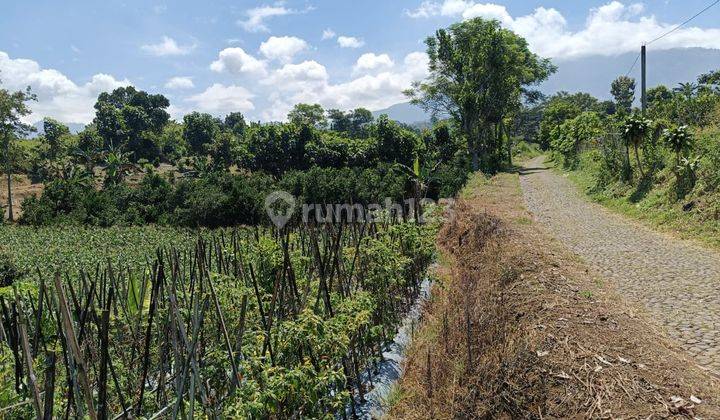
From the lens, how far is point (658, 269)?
674cm

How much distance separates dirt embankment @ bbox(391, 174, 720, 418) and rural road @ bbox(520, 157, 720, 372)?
26cm

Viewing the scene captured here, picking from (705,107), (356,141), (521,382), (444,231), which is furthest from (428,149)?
(521,382)

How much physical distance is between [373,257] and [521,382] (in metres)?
2.17

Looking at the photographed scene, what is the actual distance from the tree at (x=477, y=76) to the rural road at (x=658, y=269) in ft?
55.6

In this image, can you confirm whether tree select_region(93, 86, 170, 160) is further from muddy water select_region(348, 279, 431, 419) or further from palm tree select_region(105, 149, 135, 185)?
muddy water select_region(348, 279, 431, 419)

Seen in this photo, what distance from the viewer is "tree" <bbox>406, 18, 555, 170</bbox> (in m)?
28.4

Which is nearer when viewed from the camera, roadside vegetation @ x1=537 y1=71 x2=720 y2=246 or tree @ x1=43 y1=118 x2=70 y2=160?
roadside vegetation @ x1=537 y1=71 x2=720 y2=246

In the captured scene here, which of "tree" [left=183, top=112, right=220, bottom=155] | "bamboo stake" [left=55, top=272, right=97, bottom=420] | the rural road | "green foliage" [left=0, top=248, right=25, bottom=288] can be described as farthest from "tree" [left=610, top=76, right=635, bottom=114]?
"bamboo stake" [left=55, top=272, right=97, bottom=420]

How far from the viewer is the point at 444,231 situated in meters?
11.1

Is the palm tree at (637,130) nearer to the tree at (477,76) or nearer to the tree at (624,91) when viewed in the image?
the tree at (477,76)

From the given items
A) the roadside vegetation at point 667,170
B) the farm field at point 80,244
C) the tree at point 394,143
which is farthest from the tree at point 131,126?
the roadside vegetation at point 667,170

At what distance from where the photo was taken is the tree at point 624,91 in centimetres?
5553

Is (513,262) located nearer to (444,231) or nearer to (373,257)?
(373,257)

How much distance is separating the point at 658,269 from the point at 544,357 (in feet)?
13.6
